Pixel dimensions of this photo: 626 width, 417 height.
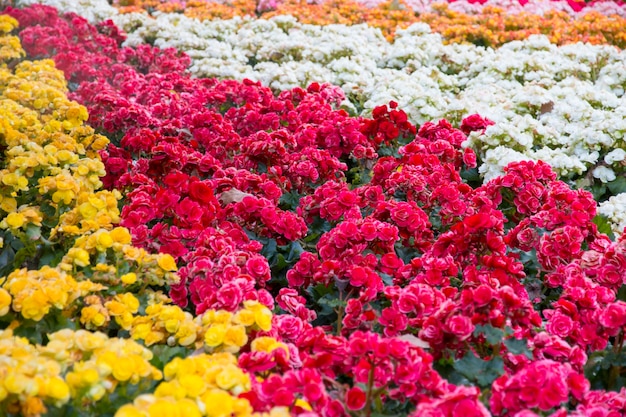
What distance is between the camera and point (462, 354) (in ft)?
7.47

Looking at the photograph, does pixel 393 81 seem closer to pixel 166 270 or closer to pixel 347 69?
pixel 347 69

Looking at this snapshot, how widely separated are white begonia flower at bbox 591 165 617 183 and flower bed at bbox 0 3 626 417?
Result: 0.81 m

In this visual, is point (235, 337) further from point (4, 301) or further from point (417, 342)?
point (4, 301)

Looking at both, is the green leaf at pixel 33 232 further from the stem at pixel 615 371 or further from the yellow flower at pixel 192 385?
the stem at pixel 615 371

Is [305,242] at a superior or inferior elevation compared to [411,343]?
inferior

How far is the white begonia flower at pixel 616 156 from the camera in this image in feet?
14.7

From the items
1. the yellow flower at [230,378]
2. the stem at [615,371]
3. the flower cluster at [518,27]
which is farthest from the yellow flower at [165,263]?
the flower cluster at [518,27]

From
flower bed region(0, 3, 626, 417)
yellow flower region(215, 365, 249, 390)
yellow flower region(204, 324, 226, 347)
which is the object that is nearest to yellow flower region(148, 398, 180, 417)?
flower bed region(0, 3, 626, 417)

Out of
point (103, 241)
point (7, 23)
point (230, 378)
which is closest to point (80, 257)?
point (103, 241)

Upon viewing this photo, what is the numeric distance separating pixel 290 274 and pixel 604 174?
2.52 metres

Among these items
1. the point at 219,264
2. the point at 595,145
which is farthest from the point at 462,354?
the point at 595,145

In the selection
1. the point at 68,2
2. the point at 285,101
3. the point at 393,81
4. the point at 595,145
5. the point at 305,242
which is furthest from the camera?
the point at 68,2

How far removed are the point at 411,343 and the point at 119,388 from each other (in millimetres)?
853

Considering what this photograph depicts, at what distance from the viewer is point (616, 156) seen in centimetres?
450
